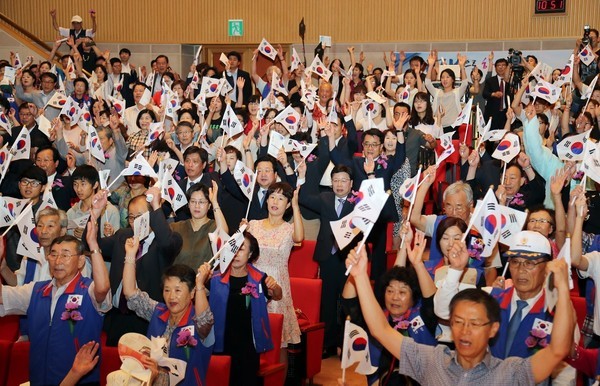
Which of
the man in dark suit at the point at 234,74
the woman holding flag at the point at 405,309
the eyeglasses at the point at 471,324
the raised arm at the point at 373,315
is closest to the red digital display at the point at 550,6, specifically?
the man in dark suit at the point at 234,74

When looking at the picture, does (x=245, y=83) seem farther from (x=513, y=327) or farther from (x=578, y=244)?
(x=513, y=327)

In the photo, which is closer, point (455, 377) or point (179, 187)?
point (455, 377)

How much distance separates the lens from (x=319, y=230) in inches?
292

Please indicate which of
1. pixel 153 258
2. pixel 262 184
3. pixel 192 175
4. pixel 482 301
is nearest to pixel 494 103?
pixel 262 184

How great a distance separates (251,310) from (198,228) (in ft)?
3.67

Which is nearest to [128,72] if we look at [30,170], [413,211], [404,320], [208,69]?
[208,69]

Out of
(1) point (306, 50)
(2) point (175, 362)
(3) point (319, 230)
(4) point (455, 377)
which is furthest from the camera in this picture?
(1) point (306, 50)

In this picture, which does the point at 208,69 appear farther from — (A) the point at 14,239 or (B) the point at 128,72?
(A) the point at 14,239

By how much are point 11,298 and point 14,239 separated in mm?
1827

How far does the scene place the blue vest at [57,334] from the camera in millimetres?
4953

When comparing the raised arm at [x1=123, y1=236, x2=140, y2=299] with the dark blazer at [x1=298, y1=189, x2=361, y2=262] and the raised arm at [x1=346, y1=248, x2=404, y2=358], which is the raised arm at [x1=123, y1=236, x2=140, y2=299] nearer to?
the raised arm at [x1=346, y1=248, x2=404, y2=358]

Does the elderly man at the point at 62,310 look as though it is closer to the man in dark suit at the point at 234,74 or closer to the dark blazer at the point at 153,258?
the dark blazer at the point at 153,258

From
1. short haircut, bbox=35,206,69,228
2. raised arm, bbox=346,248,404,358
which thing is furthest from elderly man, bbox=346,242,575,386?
short haircut, bbox=35,206,69,228

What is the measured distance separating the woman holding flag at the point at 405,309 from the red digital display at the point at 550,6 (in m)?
11.6
